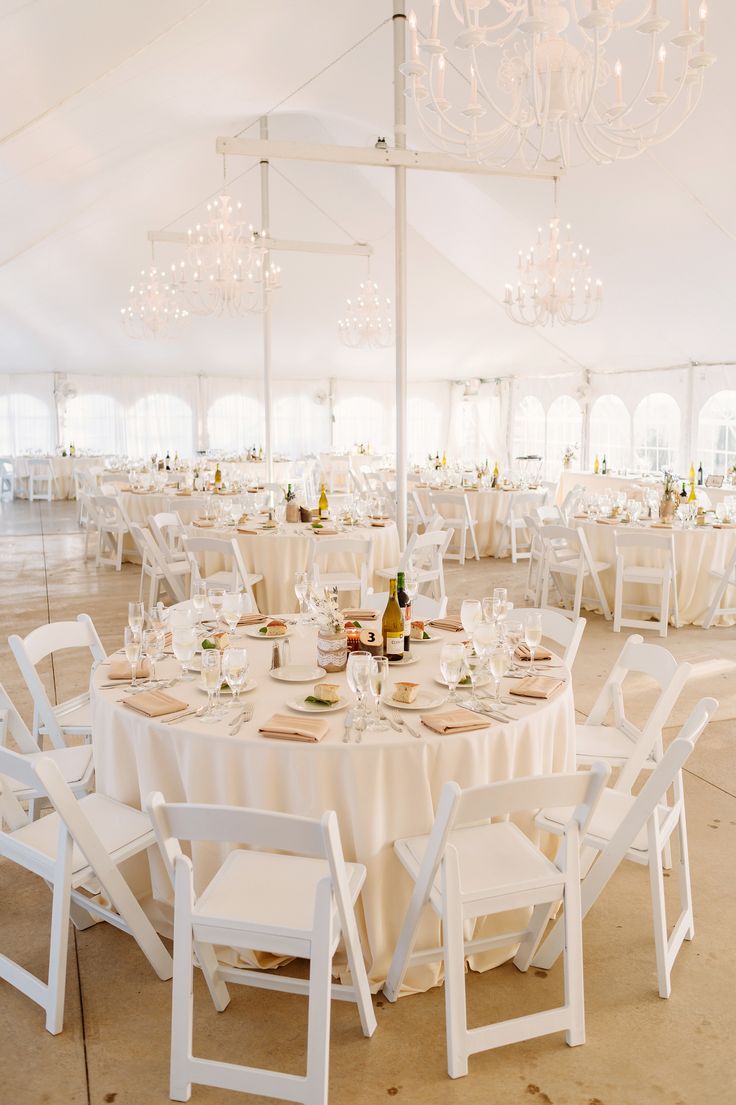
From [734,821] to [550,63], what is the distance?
3273 mm

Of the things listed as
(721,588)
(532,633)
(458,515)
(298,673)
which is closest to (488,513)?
(458,515)

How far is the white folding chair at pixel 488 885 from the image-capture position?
2.15m

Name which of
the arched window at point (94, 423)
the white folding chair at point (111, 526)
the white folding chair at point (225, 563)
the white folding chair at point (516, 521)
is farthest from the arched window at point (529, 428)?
the white folding chair at point (225, 563)

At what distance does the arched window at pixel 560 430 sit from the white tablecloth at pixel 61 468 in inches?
367

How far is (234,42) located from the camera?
780 centimetres

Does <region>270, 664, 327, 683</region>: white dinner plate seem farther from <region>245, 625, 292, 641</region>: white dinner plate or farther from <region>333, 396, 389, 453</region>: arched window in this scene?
<region>333, 396, 389, 453</region>: arched window

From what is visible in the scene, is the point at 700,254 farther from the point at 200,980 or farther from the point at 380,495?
the point at 200,980

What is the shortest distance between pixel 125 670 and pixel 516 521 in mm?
8176

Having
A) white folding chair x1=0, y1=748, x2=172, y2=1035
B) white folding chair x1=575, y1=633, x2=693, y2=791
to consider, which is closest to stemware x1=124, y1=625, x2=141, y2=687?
white folding chair x1=0, y1=748, x2=172, y2=1035

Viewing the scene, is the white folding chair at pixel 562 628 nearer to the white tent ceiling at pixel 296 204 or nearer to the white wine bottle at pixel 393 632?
the white wine bottle at pixel 393 632

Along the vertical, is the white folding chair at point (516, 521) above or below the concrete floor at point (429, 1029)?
above

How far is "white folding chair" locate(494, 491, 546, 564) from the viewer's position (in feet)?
34.8

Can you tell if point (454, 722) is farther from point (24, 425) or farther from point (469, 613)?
point (24, 425)

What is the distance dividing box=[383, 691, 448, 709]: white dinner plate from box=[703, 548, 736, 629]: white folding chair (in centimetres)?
495
